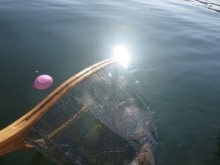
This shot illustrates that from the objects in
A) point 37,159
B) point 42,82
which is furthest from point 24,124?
point 42,82

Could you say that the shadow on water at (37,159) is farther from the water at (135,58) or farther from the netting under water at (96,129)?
the netting under water at (96,129)

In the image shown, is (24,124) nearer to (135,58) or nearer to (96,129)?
(96,129)

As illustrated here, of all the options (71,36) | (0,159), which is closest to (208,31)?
(71,36)

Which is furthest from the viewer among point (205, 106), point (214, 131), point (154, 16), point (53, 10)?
point (154, 16)

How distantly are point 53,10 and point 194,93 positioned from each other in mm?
7522

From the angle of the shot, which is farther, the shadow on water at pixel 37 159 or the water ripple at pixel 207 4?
the water ripple at pixel 207 4

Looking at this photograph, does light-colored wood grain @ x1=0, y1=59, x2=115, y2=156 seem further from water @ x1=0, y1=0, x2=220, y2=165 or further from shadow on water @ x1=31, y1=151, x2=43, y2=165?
water @ x1=0, y1=0, x2=220, y2=165

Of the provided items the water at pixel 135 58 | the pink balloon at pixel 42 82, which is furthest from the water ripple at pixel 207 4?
the pink balloon at pixel 42 82

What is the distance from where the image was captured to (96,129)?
3566 millimetres

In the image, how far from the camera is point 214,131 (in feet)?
16.0

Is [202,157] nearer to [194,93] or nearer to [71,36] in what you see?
[194,93]

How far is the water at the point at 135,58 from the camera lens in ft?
15.3

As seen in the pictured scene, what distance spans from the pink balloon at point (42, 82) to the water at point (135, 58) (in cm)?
15

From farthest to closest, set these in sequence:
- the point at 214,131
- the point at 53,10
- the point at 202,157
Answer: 1. the point at 53,10
2. the point at 214,131
3. the point at 202,157
